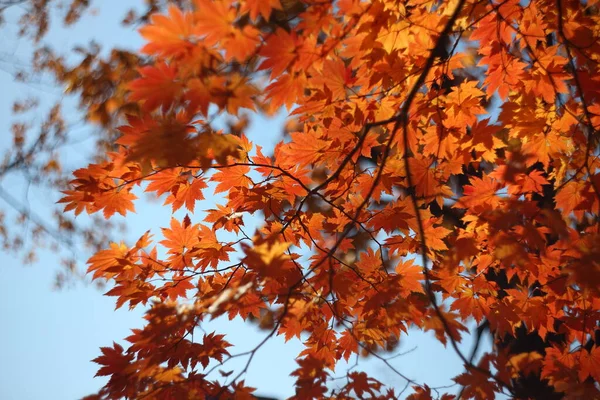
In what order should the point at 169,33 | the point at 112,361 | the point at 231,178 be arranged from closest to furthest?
the point at 169,33, the point at 112,361, the point at 231,178

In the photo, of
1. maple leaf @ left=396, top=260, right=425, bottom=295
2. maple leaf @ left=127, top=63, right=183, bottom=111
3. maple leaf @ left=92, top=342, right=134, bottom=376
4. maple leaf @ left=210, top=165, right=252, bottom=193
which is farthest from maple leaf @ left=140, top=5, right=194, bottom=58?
maple leaf @ left=396, top=260, right=425, bottom=295

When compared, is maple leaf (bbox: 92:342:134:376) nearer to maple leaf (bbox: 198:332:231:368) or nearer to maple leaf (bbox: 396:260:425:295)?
maple leaf (bbox: 198:332:231:368)

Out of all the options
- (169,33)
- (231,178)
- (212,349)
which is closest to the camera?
(169,33)

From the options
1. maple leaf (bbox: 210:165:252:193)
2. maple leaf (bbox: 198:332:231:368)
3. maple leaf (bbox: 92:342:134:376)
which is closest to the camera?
maple leaf (bbox: 92:342:134:376)

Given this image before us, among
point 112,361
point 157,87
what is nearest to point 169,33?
point 157,87

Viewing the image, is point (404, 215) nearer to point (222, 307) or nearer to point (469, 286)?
point (469, 286)

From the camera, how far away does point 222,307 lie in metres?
1.86

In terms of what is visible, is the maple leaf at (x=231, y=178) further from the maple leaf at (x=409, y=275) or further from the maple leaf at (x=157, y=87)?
the maple leaf at (x=409, y=275)

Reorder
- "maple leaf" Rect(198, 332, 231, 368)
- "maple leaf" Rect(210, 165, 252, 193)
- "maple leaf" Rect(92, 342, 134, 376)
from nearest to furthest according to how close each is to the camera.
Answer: "maple leaf" Rect(92, 342, 134, 376) → "maple leaf" Rect(198, 332, 231, 368) → "maple leaf" Rect(210, 165, 252, 193)

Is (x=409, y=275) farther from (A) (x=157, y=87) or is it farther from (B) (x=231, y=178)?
(A) (x=157, y=87)

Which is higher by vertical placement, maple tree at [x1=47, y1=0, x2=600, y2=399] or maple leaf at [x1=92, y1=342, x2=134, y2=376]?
maple tree at [x1=47, y1=0, x2=600, y2=399]

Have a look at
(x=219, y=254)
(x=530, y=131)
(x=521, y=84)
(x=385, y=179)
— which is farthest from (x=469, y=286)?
(x=219, y=254)

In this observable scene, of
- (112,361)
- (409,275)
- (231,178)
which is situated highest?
(231,178)

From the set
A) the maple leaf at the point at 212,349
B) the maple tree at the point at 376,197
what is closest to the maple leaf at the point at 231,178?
the maple tree at the point at 376,197
